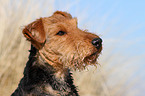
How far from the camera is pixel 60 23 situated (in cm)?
391

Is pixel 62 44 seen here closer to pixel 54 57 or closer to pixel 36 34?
pixel 54 57

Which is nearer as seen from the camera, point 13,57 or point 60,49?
point 60,49

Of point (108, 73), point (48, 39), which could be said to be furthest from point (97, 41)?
point (108, 73)

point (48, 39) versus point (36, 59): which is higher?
point (48, 39)

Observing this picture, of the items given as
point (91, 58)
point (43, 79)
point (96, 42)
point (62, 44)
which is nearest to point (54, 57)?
point (62, 44)

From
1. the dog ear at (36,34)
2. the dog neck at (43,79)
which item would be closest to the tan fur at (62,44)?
the dog ear at (36,34)

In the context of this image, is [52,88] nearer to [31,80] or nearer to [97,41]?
[31,80]

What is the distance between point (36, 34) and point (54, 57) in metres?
0.48

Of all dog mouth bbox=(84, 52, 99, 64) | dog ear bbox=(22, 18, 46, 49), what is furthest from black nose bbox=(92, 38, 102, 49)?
dog ear bbox=(22, 18, 46, 49)

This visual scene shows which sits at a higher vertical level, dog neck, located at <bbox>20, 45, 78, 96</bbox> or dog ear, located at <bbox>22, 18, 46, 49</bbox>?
dog ear, located at <bbox>22, 18, 46, 49</bbox>

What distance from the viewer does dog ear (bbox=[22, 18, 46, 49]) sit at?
3.72 metres

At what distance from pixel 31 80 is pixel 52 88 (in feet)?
1.21

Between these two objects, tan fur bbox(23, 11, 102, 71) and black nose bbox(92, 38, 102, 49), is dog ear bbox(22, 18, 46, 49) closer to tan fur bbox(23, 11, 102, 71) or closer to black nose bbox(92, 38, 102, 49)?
tan fur bbox(23, 11, 102, 71)

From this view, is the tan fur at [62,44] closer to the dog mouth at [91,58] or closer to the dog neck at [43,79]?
the dog mouth at [91,58]
